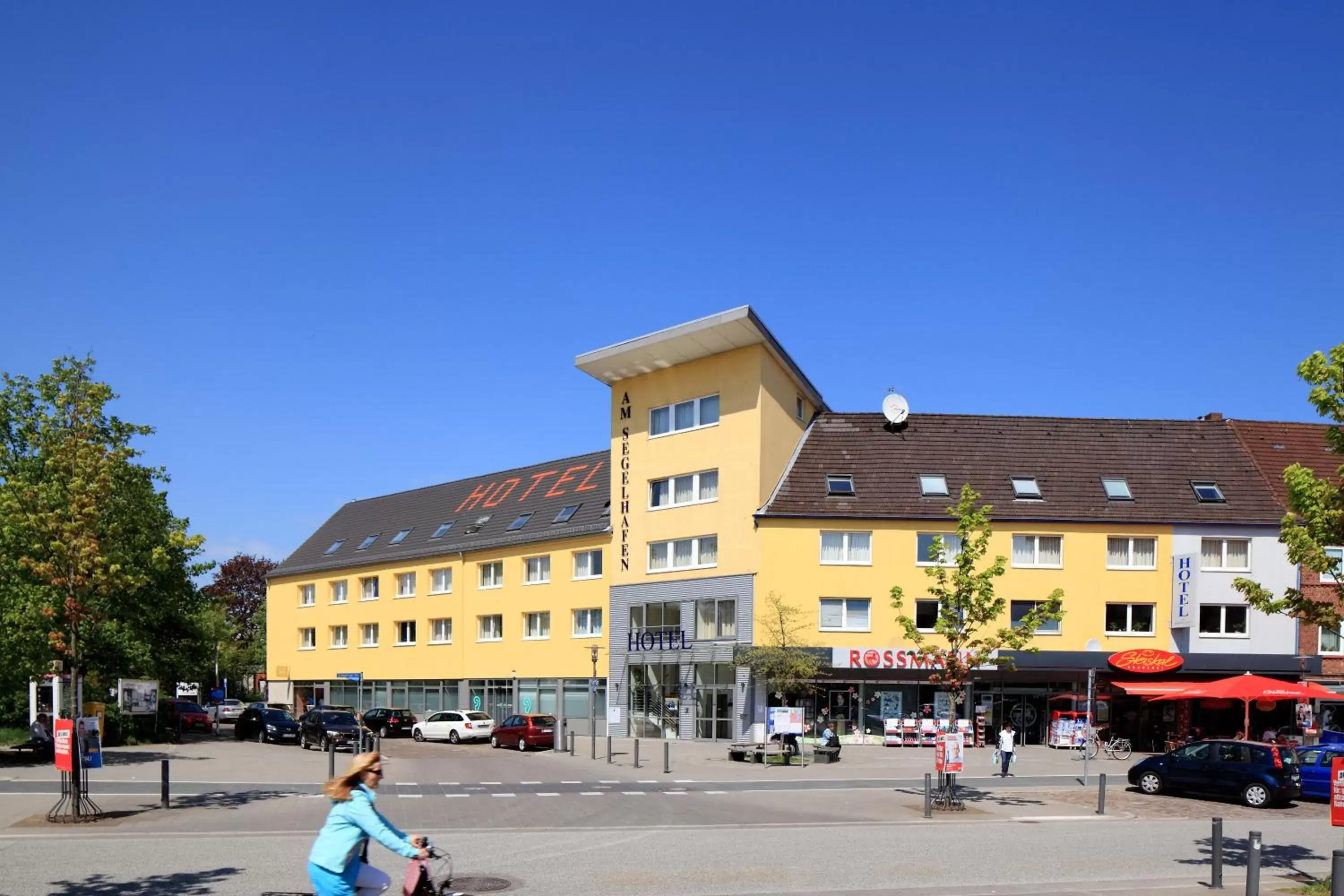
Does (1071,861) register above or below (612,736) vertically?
above

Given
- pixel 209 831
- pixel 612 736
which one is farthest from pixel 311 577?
pixel 209 831

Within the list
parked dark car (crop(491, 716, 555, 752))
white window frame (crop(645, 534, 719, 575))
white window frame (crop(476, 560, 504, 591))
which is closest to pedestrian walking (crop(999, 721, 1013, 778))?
white window frame (crop(645, 534, 719, 575))

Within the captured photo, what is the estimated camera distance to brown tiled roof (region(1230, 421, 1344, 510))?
44.4m

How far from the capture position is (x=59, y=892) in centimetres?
→ 1304

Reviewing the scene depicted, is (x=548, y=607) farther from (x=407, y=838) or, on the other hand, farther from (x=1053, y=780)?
(x=407, y=838)

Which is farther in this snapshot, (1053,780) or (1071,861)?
(1053,780)

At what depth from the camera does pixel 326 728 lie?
133 feet

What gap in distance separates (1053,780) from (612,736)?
65.1 feet

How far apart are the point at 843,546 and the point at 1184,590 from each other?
441 inches

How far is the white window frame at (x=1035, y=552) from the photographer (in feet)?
138

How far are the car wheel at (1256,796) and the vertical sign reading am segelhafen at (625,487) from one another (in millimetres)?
25250

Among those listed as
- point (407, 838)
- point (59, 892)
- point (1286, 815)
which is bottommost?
point (1286, 815)

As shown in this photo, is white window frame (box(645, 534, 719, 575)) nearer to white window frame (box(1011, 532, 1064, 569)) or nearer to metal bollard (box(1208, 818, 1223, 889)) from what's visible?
white window frame (box(1011, 532, 1064, 569))

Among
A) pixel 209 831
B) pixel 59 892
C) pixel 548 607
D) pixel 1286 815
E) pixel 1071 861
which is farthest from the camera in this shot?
Answer: pixel 548 607
